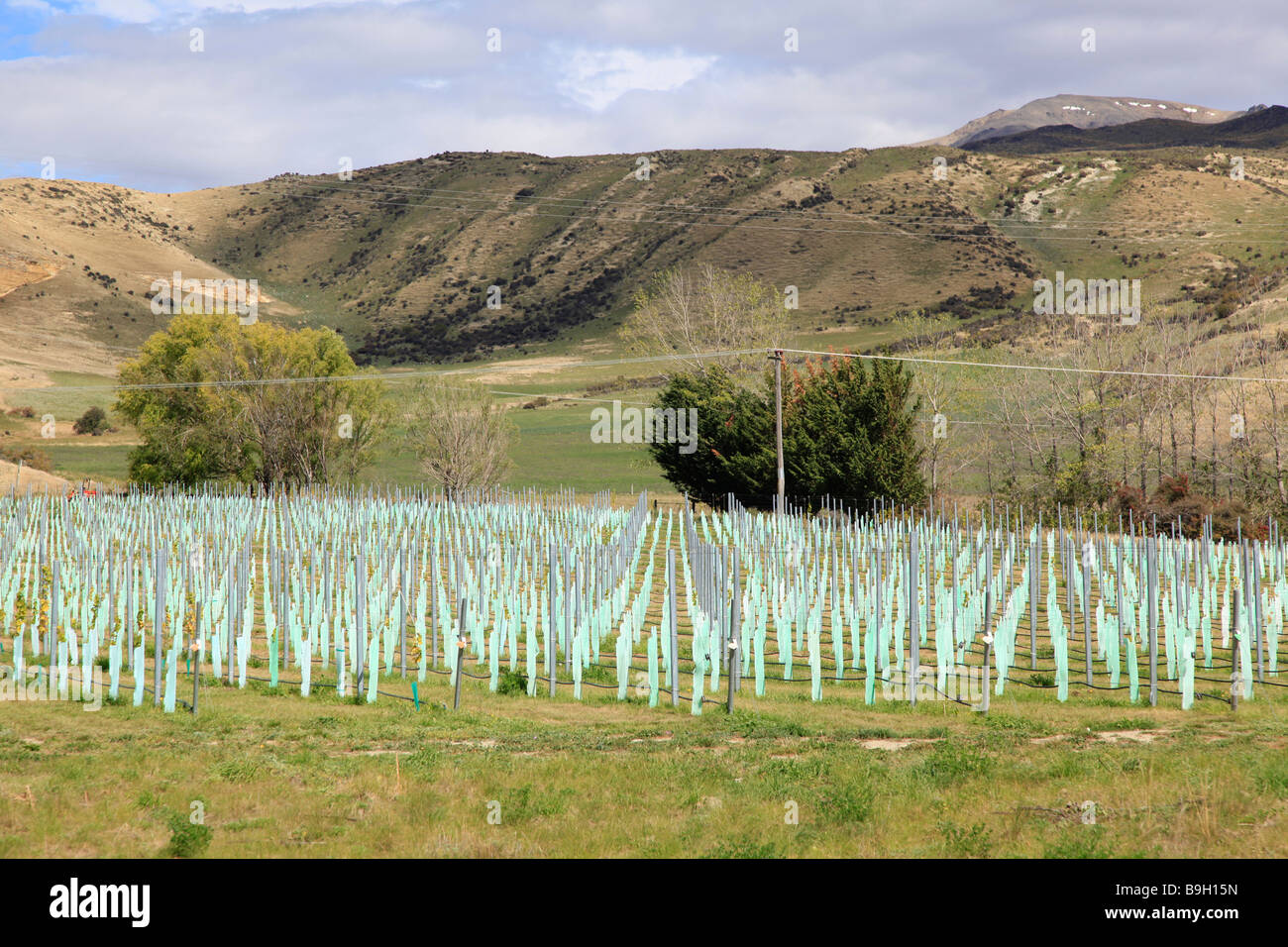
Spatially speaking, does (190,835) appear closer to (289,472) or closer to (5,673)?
(5,673)

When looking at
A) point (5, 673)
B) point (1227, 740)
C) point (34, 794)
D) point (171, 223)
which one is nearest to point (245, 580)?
point (5, 673)

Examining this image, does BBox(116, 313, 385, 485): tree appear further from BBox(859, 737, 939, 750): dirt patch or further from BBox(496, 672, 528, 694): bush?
BBox(859, 737, 939, 750): dirt patch

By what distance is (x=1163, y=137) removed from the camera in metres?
178

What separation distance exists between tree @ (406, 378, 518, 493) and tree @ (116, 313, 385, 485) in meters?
2.04

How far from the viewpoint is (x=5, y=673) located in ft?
37.4

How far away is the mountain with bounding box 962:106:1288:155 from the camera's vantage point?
153m

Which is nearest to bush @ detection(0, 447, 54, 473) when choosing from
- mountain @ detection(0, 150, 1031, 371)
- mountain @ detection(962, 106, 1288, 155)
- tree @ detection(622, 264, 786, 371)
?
tree @ detection(622, 264, 786, 371)

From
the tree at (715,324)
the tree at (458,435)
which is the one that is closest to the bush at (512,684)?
the tree at (715,324)

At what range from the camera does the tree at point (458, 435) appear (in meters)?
46.2

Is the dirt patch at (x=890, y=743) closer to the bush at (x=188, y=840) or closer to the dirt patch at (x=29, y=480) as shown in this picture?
the bush at (x=188, y=840)

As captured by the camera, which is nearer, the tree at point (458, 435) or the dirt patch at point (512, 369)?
the tree at point (458, 435)

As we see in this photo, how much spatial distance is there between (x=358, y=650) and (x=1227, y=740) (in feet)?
26.6

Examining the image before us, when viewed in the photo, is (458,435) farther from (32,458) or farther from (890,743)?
(890,743)

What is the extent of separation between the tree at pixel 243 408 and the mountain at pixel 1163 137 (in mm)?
127882
